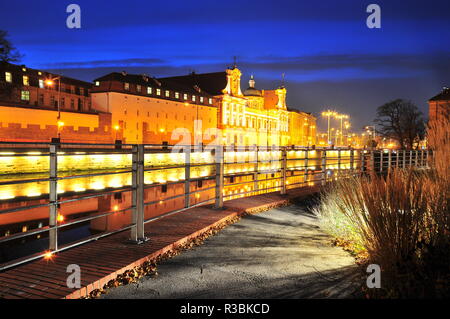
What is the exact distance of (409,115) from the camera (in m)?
59.7

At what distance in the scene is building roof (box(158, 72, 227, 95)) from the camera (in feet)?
282

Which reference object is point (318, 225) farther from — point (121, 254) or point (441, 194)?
point (121, 254)

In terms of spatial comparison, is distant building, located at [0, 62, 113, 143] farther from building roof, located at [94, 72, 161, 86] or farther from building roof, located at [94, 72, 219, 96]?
building roof, located at [94, 72, 219, 96]

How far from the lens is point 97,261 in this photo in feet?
14.3

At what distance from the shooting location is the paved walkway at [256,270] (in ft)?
12.3

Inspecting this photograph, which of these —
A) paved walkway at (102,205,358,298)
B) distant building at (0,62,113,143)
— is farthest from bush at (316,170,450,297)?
distant building at (0,62,113,143)

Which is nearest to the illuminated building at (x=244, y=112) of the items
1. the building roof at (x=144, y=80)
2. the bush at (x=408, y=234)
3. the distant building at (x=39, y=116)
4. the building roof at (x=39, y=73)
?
the building roof at (x=144, y=80)

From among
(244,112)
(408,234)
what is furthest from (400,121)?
(408,234)

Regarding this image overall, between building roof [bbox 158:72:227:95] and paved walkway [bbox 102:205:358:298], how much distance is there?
259ft

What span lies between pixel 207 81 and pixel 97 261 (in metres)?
86.4
